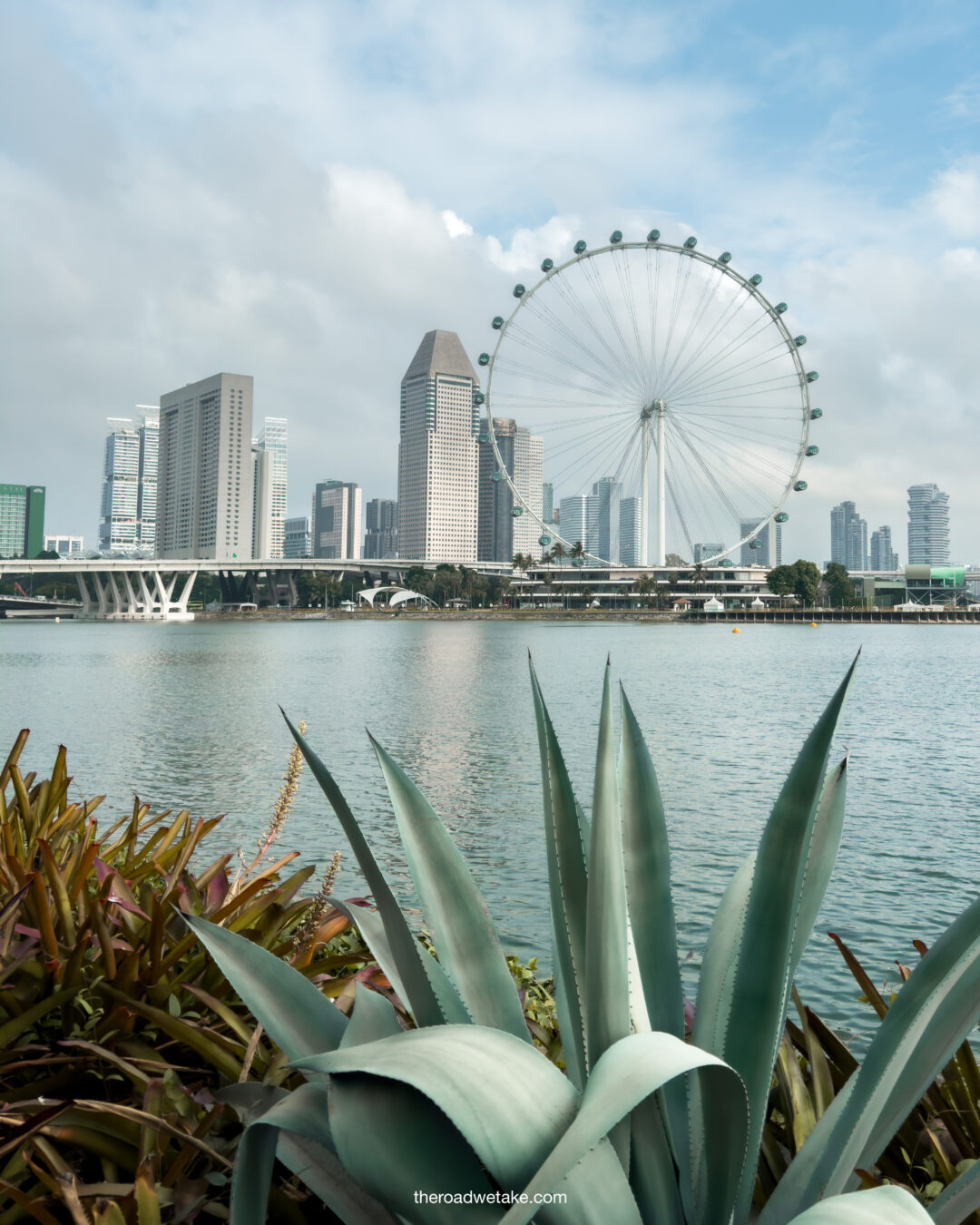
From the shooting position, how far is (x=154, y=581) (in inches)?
4779

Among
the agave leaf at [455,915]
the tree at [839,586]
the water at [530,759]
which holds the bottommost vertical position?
the water at [530,759]

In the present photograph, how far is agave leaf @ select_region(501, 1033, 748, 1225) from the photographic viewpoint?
47.4 inches

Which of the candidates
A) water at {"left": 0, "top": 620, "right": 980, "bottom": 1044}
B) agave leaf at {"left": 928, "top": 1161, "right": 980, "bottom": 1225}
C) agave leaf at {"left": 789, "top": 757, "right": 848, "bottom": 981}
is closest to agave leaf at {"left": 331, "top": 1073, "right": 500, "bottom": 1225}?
agave leaf at {"left": 928, "top": 1161, "right": 980, "bottom": 1225}

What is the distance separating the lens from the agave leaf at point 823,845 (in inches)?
81.2

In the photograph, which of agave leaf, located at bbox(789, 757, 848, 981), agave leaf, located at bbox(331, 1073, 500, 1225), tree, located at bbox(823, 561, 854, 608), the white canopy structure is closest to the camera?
agave leaf, located at bbox(331, 1073, 500, 1225)

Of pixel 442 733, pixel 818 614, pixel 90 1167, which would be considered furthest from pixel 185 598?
pixel 90 1167

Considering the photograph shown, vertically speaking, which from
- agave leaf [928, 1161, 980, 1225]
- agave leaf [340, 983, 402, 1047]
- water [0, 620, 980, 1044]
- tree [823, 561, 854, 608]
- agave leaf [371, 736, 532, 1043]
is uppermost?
tree [823, 561, 854, 608]

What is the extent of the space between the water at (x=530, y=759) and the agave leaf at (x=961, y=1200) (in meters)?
3.83

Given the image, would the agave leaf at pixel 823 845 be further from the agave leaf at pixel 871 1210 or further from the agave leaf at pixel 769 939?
the agave leaf at pixel 871 1210

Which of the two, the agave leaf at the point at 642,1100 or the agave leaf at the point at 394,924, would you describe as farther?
the agave leaf at the point at 394,924

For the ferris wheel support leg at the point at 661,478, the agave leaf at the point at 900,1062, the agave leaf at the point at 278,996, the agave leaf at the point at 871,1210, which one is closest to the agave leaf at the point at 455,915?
the agave leaf at the point at 278,996

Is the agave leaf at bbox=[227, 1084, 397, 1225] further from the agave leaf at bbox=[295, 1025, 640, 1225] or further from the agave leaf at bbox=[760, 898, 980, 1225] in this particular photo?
the agave leaf at bbox=[760, 898, 980, 1225]

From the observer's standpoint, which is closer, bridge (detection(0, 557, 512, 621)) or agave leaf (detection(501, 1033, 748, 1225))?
agave leaf (detection(501, 1033, 748, 1225))

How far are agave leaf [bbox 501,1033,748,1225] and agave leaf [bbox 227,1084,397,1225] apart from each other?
1.41ft
